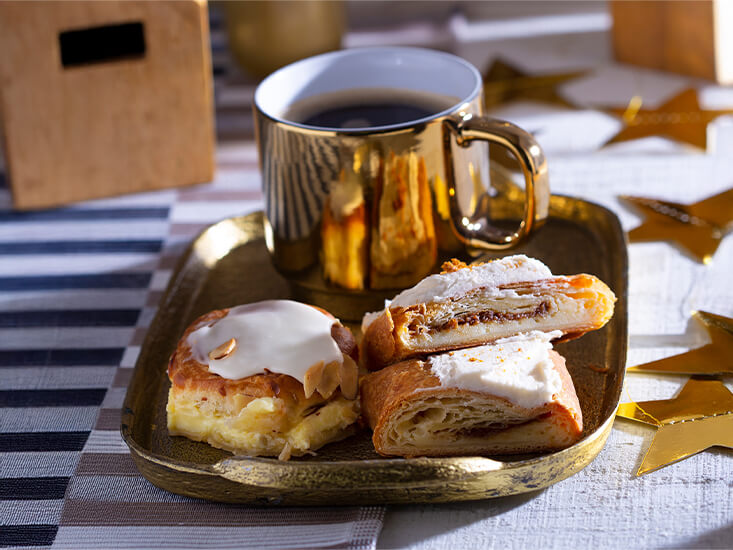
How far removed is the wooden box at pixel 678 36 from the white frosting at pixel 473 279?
0.71 metres

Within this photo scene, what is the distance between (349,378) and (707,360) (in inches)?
12.0

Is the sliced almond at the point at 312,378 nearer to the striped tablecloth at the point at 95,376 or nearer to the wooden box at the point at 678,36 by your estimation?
the striped tablecloth at the point at 95,376

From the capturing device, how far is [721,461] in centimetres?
62

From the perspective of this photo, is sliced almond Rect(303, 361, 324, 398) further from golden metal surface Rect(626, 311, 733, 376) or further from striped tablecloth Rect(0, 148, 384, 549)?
golden metal surface Rect(626, 311, 733, 376)

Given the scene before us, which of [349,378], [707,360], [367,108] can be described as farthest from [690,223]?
[349,378]

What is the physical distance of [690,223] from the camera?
0.95 meters

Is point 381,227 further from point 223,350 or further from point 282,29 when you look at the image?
point 282,29

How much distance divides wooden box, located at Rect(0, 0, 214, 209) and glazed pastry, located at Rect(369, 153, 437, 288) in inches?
17.8

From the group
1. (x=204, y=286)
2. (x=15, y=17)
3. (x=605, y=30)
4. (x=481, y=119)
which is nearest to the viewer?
(x=481, y=119)

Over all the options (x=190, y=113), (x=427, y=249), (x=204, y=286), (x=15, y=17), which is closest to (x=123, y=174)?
(x=190, y=113)

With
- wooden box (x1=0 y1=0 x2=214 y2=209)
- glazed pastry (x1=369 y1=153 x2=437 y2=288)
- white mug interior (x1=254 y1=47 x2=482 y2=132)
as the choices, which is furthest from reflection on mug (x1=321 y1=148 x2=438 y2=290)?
wooden box (x1=0 y1=0 x2=214 y2=209)

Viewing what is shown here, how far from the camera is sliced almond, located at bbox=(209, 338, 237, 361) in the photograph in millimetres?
645

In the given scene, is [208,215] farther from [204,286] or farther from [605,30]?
[605,30]

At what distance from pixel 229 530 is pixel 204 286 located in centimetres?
33
